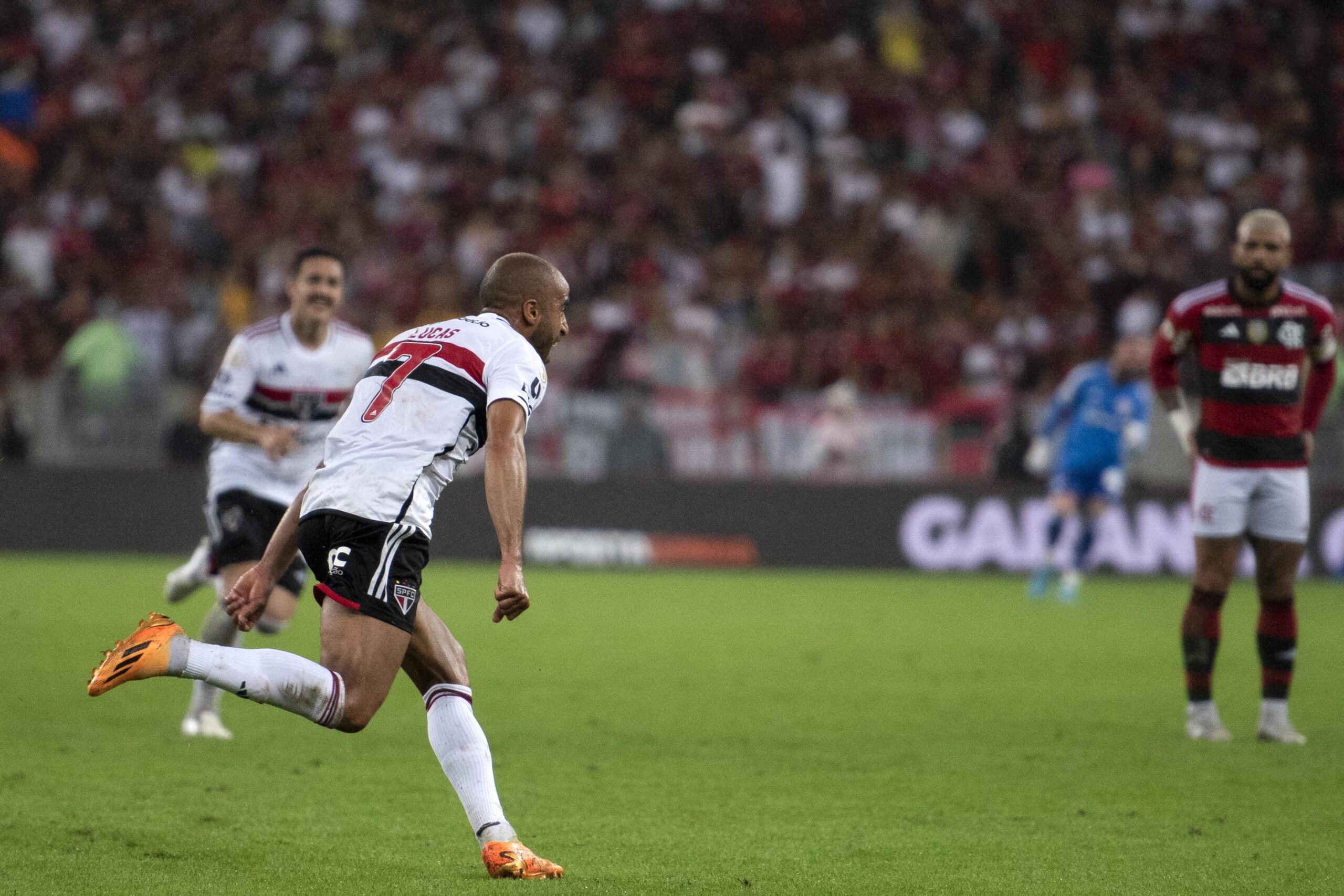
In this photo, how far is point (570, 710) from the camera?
29.4ft

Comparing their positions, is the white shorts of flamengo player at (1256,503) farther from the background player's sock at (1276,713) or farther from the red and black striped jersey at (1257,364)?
the background player's sock at (1276,713)

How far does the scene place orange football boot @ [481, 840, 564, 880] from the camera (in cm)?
500

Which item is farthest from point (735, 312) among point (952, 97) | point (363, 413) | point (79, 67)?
point (363, 413)

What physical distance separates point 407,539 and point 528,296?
0.88m

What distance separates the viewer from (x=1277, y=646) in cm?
821

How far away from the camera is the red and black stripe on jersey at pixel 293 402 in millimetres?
8523

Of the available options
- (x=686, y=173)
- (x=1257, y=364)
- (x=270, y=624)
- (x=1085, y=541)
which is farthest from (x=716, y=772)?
(x=686, y=173)

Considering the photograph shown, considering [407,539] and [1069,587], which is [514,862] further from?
[1069,587]

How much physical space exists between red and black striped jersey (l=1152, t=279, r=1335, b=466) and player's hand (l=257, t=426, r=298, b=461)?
14.7 feet


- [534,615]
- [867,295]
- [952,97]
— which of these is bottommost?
[534,615]

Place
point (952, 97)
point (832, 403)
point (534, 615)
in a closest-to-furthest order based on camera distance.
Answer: point (534, 615) < point (832, 403) < point (952, 97)

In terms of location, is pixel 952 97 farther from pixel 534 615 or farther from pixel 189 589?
pixel 189 589

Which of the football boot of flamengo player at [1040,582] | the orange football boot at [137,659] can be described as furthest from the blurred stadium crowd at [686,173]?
the orange football boot at [137,659]

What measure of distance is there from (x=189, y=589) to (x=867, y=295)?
12.6 m
